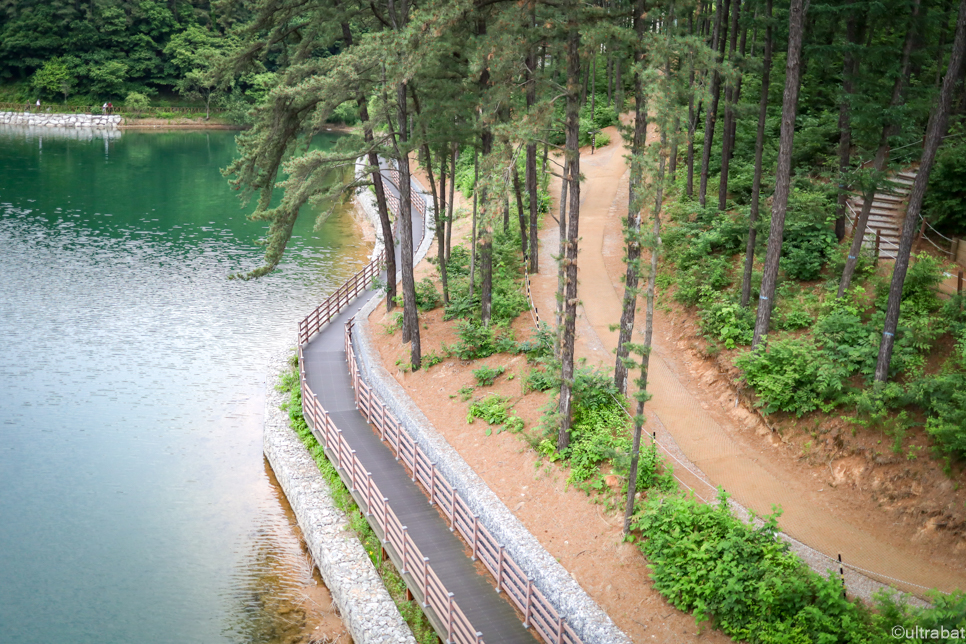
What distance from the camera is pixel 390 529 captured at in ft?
50.6

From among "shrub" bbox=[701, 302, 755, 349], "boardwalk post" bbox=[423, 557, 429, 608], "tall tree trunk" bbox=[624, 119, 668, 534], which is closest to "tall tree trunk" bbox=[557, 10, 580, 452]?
"tall tree trunk" bbox=[624, 119, 668, 534]

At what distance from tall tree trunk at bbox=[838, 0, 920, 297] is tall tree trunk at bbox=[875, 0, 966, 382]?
9.37ft

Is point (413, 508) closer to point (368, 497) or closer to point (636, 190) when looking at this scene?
point (368, 497)

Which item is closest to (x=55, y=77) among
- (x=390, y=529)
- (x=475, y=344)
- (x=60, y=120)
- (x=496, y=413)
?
(x=60, y=120)

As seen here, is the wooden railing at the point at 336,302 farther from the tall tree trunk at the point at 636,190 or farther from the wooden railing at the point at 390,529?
the tall tree trunk at the point at 636,190

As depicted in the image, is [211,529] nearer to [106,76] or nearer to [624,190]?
[624,190]

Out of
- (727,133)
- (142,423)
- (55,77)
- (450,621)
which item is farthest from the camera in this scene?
(55,77)

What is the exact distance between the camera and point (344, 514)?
1741 centimetres

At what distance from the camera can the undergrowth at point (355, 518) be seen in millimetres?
13812

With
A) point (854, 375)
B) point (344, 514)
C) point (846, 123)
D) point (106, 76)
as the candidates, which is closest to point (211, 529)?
point (344, 514)

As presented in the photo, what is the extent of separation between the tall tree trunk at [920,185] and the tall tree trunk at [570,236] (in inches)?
241

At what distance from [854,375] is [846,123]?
812 cm

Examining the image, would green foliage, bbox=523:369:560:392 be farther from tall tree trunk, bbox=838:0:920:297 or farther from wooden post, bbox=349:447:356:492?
tall tree trunk, bbox=838:0:920:297

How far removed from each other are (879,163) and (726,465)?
8.67 metres
